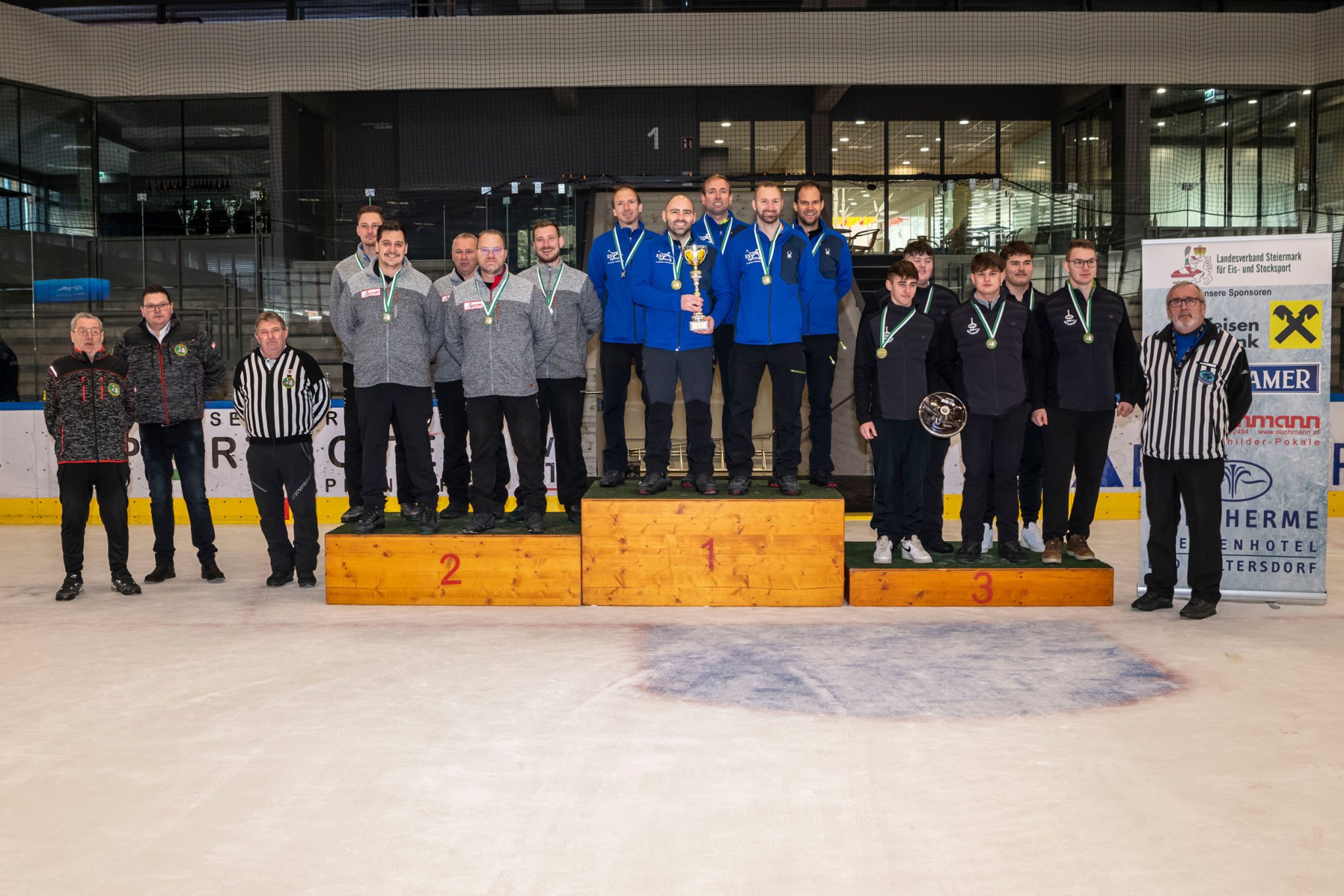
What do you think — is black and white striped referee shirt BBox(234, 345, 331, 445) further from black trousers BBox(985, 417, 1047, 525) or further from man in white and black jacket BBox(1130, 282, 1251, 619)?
man in white and black jacket BBox(1130, 282, 1251, 619)

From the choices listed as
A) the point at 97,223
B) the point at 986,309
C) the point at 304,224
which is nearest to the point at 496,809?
the point at 986,309

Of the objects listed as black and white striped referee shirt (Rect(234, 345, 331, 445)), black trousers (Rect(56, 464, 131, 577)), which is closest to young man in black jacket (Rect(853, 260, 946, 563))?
Answer: black and white striped referee shirt (Rect(234, 345, 331, 445))

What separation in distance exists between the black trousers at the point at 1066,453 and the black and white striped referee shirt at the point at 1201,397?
1.47ft

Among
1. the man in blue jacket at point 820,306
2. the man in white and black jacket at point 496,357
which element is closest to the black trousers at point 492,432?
the man in white and black jacket at point 496,357

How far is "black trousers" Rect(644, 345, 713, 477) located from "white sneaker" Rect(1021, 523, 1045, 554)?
7.44 ft

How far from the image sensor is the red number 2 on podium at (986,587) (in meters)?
6.07

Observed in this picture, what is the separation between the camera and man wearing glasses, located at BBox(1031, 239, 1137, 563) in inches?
247

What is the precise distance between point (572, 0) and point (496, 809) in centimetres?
1581

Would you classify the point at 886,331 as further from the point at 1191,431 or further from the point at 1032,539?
the point at 1032,539

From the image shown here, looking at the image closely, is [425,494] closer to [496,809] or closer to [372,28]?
[496,809]

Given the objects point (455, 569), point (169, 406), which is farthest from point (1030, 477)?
point (169, 406)

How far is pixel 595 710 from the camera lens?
4.06 meters

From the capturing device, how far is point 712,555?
19.9 ft

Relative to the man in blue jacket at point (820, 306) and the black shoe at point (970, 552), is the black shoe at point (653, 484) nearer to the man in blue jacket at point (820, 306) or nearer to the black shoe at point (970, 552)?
the man in blue jacket at point (820, 306)
